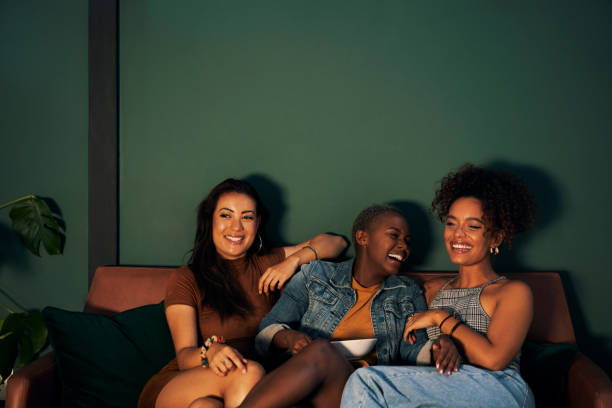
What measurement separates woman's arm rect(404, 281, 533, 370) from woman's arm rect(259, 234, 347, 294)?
552mm

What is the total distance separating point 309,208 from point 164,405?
114cm

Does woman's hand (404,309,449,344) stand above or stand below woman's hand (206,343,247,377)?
above

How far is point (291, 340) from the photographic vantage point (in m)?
1.46

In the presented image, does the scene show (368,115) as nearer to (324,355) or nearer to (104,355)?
(324,355)

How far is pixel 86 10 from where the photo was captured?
2.18 metres

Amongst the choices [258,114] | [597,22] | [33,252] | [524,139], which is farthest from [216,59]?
[597,22]

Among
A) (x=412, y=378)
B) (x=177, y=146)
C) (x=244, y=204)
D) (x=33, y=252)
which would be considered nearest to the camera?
(x=412, y=378)

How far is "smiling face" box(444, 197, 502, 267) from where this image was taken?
60.7 inches

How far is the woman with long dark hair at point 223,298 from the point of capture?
1.28m

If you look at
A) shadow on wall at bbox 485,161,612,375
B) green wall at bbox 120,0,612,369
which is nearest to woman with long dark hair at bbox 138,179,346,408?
→ green wall at bbox 120,0,612,369

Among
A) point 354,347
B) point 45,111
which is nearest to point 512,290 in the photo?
point 354,347

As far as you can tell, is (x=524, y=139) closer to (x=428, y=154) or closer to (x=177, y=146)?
(x=428, y=154)

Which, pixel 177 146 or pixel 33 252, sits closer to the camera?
pixel 33 252

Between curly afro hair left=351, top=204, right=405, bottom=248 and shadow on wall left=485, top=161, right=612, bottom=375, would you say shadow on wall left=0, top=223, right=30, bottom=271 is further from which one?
shadow on wall left=485, top=161, right=612, bottom=375
